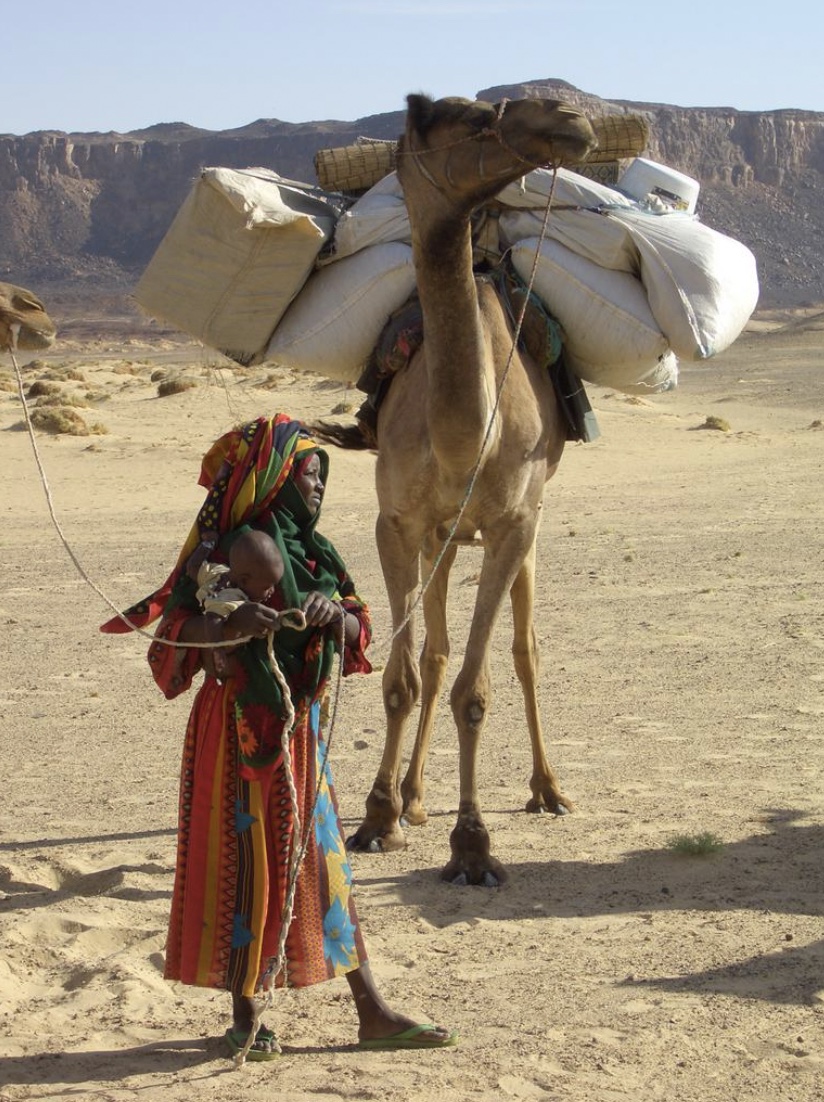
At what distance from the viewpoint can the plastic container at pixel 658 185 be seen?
26.6 feet

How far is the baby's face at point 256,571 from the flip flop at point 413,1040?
4.22 ft

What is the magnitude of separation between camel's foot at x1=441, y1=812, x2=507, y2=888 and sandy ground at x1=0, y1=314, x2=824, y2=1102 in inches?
3.8

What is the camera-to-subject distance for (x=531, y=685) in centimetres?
756

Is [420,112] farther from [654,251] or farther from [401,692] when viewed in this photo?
[401,692]

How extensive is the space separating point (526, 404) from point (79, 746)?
305 cm

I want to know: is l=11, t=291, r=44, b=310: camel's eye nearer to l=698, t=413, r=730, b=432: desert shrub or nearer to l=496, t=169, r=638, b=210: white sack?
l=496, t=169, r=638, b=210: white sack

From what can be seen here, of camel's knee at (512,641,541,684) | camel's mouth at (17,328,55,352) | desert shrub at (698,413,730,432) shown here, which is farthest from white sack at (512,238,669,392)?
desert shrub at (698,413,730,432)

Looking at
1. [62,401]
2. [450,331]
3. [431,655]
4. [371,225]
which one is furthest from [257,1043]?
[62,401]

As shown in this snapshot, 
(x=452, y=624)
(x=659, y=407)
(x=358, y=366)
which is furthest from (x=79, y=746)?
(x=659, y=407)

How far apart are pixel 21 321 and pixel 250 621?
1.18m

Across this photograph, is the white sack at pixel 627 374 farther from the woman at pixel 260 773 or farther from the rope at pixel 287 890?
the rope at pixel 287 890

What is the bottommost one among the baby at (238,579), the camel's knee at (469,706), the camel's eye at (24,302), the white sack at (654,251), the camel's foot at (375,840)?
the camel's foot at (375,840)

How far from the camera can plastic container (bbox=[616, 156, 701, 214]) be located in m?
8.10

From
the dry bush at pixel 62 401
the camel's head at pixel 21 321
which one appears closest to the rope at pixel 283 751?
the camel's head at pixel 21 321
